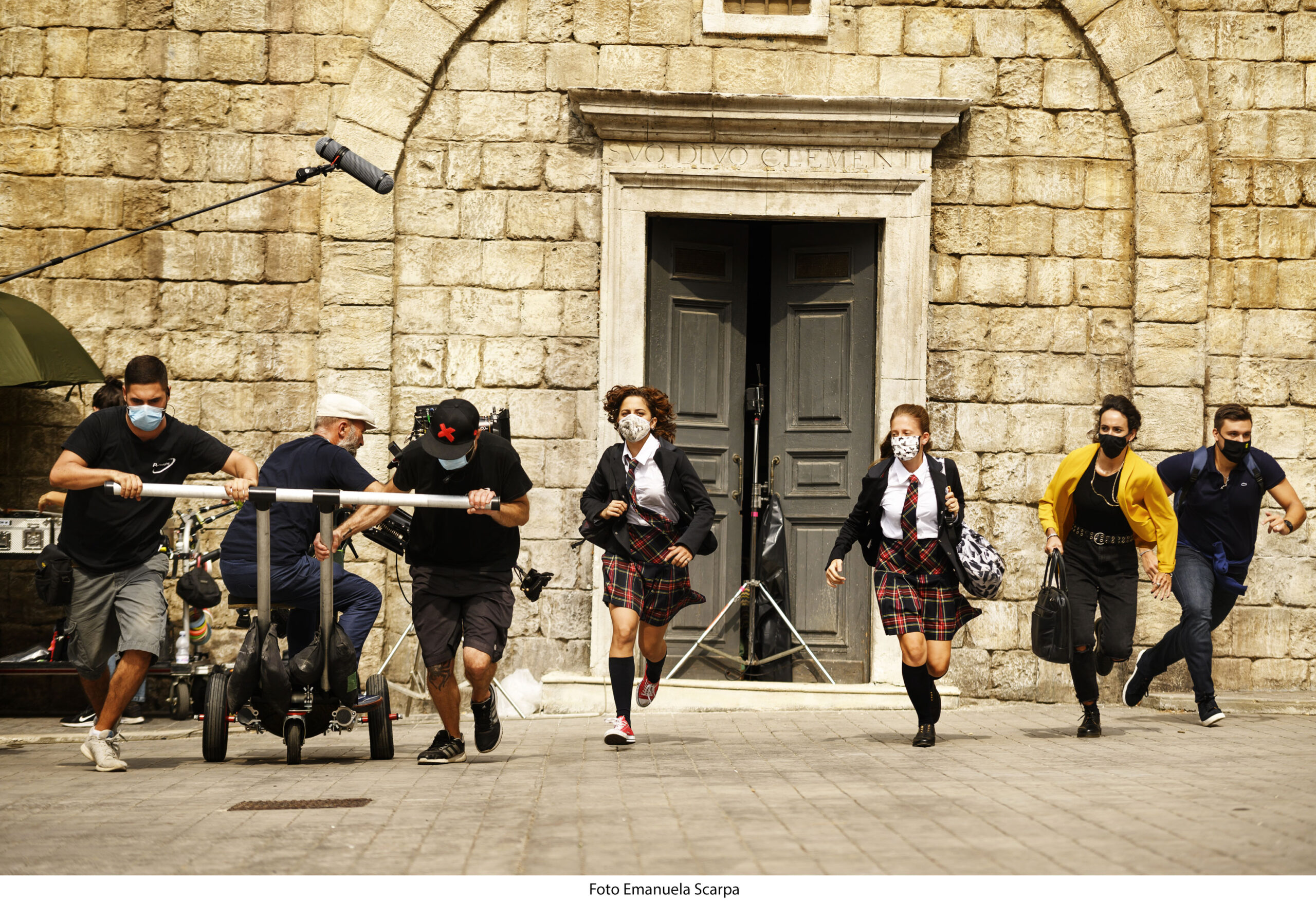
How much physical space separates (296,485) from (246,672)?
0.99m

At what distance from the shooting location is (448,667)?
22.5 ft

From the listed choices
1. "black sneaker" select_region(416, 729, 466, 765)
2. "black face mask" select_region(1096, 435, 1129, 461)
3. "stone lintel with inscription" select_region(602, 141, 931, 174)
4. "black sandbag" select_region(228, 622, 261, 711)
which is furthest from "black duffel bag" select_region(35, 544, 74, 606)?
"black face mask" select_region(1096, 435, 1129, 461)

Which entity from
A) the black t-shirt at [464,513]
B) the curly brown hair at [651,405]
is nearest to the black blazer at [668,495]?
the curly brown hair at [651,405]

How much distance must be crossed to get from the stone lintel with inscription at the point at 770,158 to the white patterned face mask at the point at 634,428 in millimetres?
3099

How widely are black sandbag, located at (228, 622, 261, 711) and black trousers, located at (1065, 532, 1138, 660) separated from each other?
167 inches

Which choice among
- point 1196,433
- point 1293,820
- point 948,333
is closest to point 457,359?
point 948,333

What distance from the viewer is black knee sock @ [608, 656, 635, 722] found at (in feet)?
24.2

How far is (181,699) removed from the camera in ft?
30.0

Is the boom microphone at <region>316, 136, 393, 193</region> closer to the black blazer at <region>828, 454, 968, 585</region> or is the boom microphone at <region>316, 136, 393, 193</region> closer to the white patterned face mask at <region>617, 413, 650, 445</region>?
the white patterned face mask at <region>617, 413, 650, 445</region>

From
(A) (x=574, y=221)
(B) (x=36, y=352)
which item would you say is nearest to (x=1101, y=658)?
(A) (x=574, y=221)

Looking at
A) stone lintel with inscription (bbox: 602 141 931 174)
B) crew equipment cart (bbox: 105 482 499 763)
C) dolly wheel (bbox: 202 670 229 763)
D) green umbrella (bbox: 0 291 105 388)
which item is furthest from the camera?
stone lintel with inscription (bbox: 602 141 931 174)

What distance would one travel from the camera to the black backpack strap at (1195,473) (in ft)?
26.9

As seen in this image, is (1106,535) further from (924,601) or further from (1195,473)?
(924,601)

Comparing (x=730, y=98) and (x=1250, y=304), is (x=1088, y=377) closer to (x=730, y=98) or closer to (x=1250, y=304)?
(x=1250, y=304)
